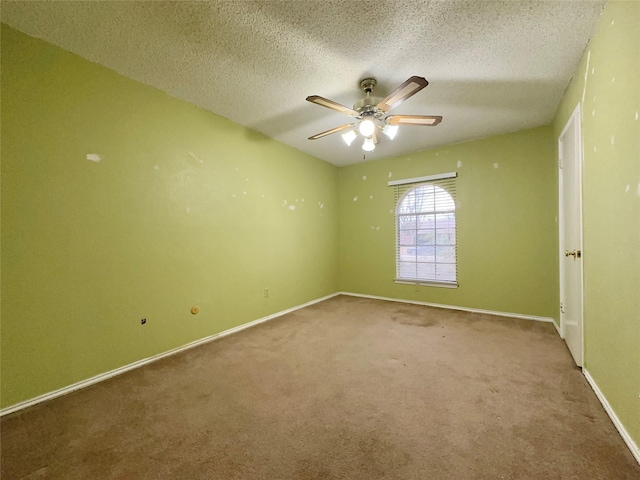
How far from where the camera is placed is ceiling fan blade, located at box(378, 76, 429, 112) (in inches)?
67.2

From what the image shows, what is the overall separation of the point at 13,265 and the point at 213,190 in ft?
5.48

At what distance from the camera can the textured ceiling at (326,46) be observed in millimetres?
1663

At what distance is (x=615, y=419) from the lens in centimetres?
151

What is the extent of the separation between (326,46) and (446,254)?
3.30 meters

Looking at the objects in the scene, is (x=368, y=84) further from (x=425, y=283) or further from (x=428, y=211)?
(x=425, y=283)

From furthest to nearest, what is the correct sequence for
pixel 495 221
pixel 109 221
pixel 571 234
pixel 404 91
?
pixel 495 221, pixel 571 234, pixel 109 221, pixel 404 91

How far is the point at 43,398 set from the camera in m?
1.86

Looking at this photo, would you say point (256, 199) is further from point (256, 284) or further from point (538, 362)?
point (538, 362)

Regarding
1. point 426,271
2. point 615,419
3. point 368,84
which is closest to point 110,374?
point 368,84

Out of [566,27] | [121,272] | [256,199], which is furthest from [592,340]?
[121,272]

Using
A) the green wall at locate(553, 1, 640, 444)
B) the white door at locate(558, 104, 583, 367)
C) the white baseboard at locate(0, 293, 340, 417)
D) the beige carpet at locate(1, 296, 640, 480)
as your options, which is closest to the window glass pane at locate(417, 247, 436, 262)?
the white door at locate(558, 104, 583, 367)

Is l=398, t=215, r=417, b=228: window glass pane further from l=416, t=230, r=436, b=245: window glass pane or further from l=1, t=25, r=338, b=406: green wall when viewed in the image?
l=1, t=25, r=338, b=406: green wall

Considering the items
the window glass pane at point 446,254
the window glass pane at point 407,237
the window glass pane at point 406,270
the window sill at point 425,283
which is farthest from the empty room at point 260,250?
the window glass pane at point 407,237

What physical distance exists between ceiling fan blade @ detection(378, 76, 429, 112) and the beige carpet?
2.10 m
